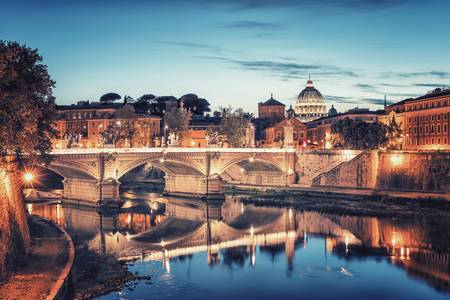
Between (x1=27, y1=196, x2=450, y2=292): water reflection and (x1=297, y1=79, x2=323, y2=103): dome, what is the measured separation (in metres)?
127

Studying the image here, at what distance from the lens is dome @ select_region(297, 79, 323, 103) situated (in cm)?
19462

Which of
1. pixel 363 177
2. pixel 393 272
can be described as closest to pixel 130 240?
pixel 393 272

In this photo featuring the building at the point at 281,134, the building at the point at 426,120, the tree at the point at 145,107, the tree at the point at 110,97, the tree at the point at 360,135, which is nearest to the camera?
the tree at the point at 360,135

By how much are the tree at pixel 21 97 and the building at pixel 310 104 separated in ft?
494

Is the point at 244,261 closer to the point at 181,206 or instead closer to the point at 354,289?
the point at 354,289

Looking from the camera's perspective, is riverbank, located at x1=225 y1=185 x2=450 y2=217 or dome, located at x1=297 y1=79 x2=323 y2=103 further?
dome, located at x1=297 y1=79 x2=323 y2=103

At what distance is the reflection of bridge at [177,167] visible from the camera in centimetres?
6656

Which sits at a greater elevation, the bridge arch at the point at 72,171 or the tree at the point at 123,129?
the tree at the point at 123,129

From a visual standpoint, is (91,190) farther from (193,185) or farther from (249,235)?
(249,235)

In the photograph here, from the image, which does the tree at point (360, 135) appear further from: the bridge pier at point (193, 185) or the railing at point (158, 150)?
the bridge pier at point (193, 185)

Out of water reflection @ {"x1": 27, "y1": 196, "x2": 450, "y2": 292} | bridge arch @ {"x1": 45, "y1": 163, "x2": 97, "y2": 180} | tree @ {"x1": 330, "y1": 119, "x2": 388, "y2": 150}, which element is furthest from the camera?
tree @ {"x1": 330, "y1": 119, "x2": 388, "y2": 150}

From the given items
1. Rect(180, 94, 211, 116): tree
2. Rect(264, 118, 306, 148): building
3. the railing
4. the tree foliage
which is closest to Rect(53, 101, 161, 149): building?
the tree foliage

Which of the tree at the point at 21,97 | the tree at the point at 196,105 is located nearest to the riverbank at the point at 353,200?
the tree at the point at 21,97

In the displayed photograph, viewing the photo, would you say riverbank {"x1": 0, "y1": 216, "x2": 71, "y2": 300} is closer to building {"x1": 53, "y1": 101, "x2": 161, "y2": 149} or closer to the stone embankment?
the stone embankment
